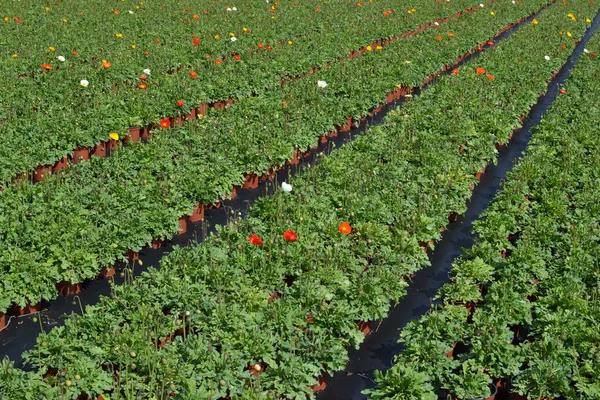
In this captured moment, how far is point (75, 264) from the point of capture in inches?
245

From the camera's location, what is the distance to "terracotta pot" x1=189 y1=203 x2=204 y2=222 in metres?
8.02

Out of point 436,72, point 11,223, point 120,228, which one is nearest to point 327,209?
point 120,228

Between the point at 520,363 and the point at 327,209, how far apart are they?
2832mm

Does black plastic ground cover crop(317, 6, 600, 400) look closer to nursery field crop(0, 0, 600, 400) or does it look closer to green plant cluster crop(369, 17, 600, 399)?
nursery field crop(0, 0, 600, 400)

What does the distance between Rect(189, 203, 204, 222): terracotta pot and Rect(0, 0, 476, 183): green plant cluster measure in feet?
6.99

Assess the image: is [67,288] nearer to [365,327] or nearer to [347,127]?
[365,327]

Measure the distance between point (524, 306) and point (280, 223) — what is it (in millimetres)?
2544

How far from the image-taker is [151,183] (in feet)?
25.6

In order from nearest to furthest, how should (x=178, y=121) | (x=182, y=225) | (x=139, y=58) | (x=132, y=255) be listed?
(x=132, y=255), (x=182, y=225), (x=178, y=121), (x=139, y=58)

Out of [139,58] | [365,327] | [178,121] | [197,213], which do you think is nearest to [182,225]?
[197,213]

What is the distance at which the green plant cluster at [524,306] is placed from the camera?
4.98 meters

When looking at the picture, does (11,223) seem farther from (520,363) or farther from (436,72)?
(436,72)

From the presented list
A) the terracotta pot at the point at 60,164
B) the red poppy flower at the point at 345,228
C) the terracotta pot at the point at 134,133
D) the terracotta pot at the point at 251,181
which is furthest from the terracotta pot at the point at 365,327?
the terracotta pot at the point at 134,133

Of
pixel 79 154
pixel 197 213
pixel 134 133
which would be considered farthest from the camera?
pixel 134 133
